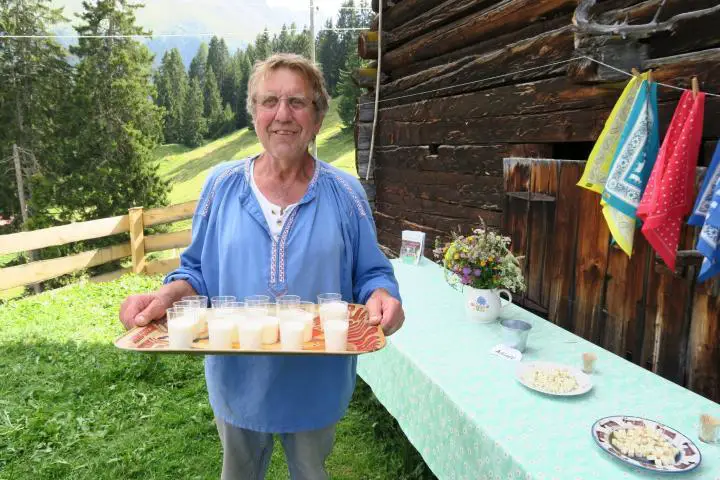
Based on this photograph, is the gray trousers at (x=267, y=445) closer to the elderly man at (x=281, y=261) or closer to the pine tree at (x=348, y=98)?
the elderly man at (x=281, y=261)

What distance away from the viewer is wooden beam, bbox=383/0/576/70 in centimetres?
360

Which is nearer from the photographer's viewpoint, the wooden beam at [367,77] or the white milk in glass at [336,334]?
the white milk in glass at [336,334]

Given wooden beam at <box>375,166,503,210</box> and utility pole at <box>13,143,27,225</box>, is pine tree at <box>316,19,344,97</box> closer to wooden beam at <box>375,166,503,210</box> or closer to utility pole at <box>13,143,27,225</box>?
utility pole at <box>13,143,27,225</box>

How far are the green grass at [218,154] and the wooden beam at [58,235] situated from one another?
943 inches

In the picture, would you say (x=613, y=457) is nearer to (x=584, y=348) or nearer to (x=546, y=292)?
(x=584, y=348)

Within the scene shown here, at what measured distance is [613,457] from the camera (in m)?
1.66

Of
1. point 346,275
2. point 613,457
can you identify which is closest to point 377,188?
point 346,275

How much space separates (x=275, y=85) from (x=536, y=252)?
7.81ft

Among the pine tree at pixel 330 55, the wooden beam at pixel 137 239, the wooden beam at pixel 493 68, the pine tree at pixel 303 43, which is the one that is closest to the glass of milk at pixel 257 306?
the wooden beam at pixel 493 68

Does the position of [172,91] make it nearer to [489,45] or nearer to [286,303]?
[489,45]

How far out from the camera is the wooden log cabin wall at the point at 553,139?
8.10 ft

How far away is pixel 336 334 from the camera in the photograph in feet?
6.02

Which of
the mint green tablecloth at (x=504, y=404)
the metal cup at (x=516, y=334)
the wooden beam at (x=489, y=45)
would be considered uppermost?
the wooden beam at (x=489, y=45)

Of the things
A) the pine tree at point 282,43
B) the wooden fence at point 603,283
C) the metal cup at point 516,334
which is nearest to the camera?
the wooden fence at point 603,283
